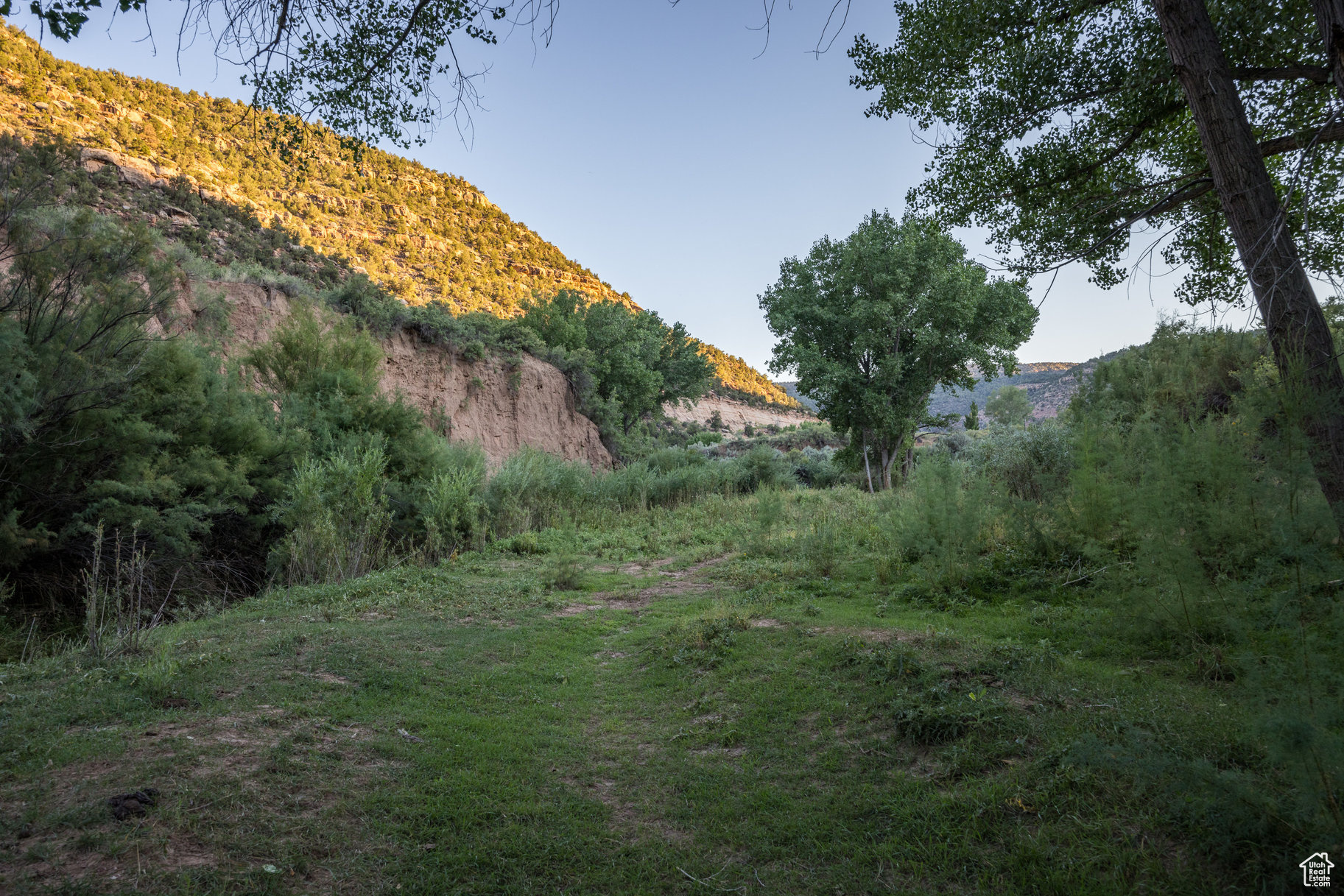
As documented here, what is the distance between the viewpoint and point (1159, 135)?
275 inches

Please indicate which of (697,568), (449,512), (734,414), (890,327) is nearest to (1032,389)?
(734,414)

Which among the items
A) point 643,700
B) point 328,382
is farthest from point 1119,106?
point 328,382

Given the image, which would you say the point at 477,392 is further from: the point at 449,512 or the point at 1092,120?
the point at 1092,120

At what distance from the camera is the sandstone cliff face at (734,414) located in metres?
56.2

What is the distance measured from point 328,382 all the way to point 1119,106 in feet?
46.2

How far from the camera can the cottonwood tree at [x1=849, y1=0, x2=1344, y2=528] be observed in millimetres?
4059

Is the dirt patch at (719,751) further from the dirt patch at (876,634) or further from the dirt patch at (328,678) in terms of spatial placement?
the dirt patch at (328,678)

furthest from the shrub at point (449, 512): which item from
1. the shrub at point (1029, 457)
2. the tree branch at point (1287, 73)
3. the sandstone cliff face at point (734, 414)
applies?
the sandstone cliff face at point (734, 414)

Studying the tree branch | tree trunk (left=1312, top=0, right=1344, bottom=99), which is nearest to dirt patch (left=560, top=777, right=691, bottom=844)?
tree trunk (left=1312, top=0, right=1344, bottom=99)

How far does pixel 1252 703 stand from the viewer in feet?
7.80

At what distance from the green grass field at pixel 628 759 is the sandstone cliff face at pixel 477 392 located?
13.3 meters

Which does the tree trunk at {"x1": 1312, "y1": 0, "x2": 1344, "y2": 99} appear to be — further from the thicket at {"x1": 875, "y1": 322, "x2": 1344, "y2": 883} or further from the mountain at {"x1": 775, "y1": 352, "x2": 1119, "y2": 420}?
the mountain at {"x1": 775, "y1": 352, "x2": 1119, "y2": 420}

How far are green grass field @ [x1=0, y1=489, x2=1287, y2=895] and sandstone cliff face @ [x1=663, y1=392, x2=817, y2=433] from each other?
151 ft

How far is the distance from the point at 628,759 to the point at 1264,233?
18.1 ft
